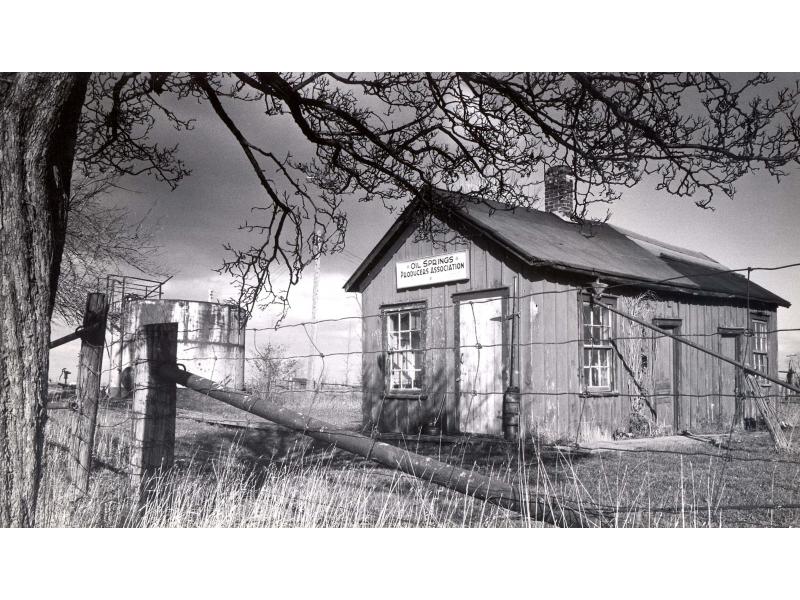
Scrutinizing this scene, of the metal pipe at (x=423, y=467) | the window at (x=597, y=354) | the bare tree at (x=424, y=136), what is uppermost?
the bare tree at (x=424, y=136)

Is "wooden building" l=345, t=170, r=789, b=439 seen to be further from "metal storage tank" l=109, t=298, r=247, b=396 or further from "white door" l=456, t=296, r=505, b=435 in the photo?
"metal storage tank" l=109, t=298, r=247, b=396

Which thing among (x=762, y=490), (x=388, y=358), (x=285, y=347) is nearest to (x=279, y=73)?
(x=285, y=347)

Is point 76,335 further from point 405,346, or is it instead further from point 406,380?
point 405,346

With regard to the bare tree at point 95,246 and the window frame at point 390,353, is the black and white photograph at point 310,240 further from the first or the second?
the window frame at point 390,353

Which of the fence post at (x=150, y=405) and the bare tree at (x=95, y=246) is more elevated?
the bare tree at (x=95, y=246)

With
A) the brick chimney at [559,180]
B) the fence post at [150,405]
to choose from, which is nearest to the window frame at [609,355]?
the brick chimney at [559,180]

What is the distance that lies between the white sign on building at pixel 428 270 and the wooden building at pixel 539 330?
0.01 m

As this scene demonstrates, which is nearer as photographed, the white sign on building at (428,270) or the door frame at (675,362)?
the white sign on building at (428,270)

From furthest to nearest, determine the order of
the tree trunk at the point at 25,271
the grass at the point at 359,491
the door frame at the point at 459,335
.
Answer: the door frame at the point at 459,335 → the grass at the point at 359,491 → the tree trunk at the point at 25,271

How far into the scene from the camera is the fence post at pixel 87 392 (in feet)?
11.2

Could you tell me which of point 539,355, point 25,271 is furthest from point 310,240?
point 539,355

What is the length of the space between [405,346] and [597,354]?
2.32 metres

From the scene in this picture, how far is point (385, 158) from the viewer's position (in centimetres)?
427

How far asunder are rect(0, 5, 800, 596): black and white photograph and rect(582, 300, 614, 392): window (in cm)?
148
